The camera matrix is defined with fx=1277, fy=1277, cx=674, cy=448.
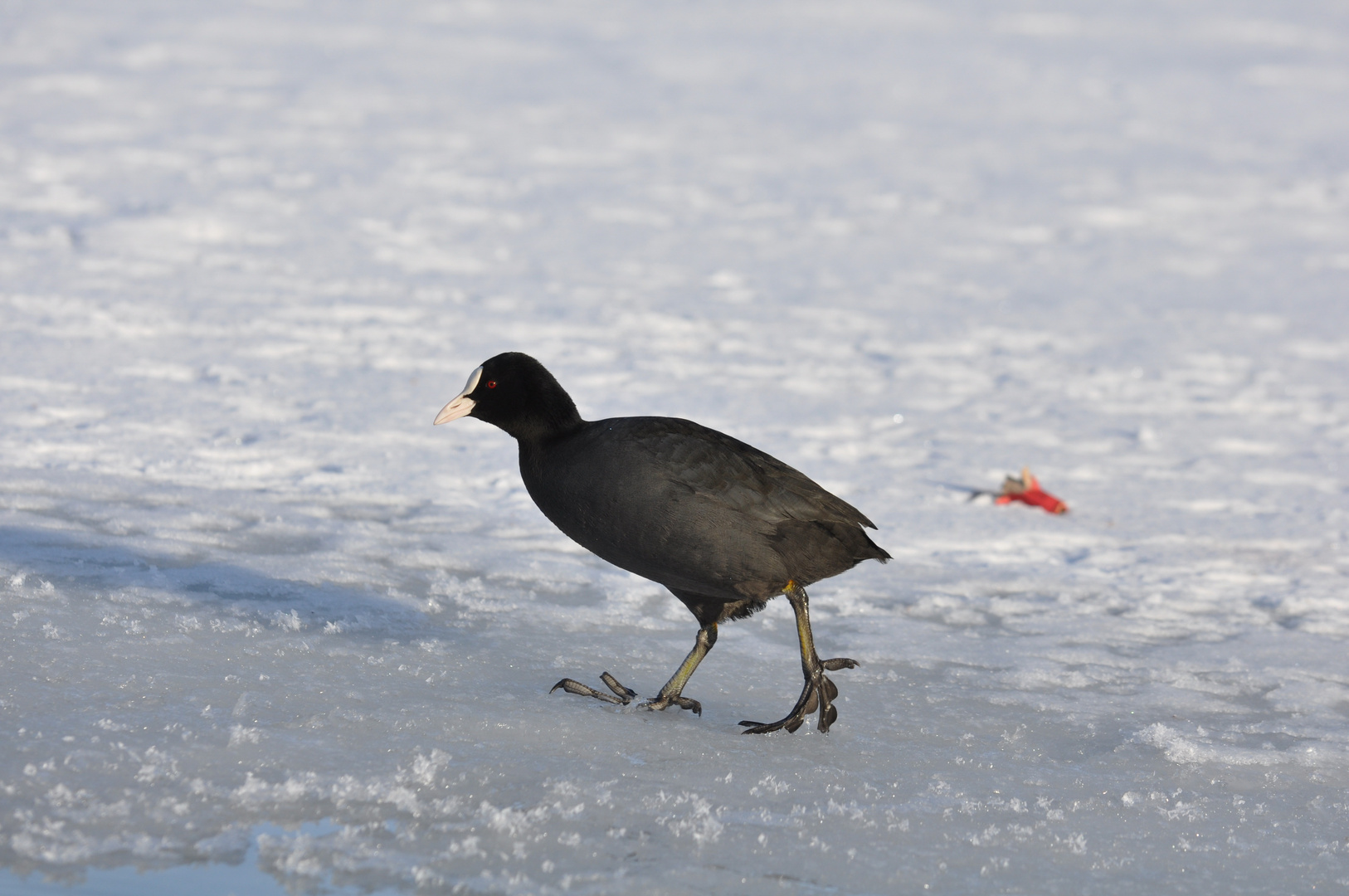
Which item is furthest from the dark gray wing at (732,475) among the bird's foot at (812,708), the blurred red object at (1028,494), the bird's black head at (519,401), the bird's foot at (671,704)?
the blurred red object at (1028,494)

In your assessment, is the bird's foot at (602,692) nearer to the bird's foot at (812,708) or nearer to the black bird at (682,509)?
the black bird at (682,509)

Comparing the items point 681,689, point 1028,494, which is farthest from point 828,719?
point 1028,494

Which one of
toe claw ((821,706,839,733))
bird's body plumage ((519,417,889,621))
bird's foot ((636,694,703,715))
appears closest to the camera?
bird's body plumage ((519,417,889,621))

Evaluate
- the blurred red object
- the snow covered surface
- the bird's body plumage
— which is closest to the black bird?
the bird's body plumage

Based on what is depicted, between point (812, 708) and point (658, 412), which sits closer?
point (812, 708)

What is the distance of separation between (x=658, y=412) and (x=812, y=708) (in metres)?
3.70

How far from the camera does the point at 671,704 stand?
3510 mm

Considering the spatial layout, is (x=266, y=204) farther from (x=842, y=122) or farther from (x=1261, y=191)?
(x=1261, y=191)

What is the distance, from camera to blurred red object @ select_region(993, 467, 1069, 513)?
5.98 metres

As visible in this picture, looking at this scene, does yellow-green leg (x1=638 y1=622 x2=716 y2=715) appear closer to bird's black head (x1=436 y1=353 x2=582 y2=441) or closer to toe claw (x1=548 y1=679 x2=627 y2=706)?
toe claw (x1=548 y1=679 x2=627 y2=706)

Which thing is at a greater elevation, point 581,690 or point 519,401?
point 519,401

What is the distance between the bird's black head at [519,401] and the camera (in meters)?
3.49

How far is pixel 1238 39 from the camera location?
17.3 metres

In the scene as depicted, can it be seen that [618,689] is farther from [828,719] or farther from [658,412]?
[658,412]
